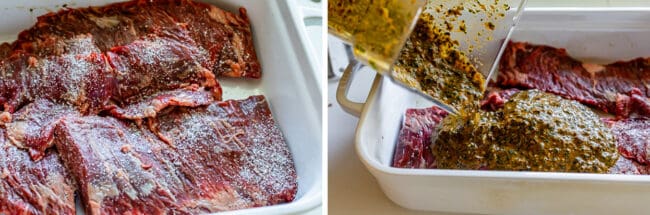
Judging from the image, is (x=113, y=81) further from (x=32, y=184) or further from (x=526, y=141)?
(x=526, y=141)

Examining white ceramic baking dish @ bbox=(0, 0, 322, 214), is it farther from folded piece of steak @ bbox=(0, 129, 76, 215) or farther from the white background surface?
folded piece of steak @ bbox=(0, 129, 76, 215)

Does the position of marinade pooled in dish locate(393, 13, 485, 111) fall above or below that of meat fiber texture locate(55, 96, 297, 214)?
above

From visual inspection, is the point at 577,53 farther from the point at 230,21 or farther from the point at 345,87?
the point at 230,21

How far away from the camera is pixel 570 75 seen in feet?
7.79

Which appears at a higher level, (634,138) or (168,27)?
(168,27)

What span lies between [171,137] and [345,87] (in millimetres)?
474

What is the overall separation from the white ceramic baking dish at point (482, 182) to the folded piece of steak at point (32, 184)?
2.35 ft

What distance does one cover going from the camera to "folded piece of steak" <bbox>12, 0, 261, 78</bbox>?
2170 millimetres

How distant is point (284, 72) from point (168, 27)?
1.24ft

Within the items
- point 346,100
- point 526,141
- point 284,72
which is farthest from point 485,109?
point 284,72

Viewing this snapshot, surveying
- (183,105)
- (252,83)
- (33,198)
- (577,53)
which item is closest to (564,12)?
(577,53)

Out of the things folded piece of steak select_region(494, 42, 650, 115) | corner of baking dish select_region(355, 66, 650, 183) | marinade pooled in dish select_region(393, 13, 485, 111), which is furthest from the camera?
folded piece of steak select_region(494, 42, 650, 115)

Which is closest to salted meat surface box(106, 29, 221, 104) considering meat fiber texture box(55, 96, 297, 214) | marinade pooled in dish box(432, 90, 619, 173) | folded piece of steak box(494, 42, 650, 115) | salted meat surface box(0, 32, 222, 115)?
salted meat surface box(0, 32, 222, 115)

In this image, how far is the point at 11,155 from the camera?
1870mm
